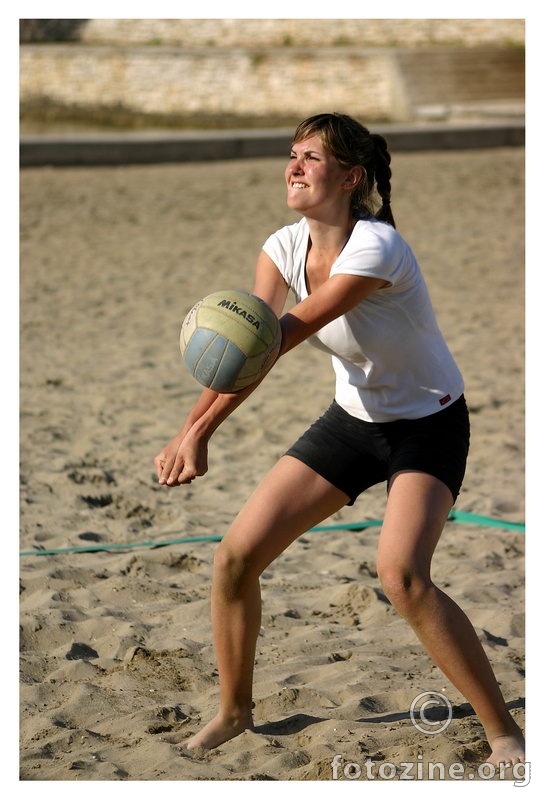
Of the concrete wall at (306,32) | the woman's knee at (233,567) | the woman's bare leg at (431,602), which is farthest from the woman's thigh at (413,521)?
the concrete wall at (306,32)

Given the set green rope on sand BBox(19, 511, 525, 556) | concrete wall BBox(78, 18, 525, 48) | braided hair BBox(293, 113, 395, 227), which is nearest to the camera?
braided hair BBox(293, 113, 395, 227)

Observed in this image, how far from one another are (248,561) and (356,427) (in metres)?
0.53

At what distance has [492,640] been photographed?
4098mm

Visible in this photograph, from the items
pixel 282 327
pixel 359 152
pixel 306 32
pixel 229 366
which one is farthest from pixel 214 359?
pixel 306 32

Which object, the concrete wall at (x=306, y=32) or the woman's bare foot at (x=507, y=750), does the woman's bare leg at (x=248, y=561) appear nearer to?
the woman's bare foot at (x=507, y=750)

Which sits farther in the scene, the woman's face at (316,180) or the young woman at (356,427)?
the woman's face at (316,180)

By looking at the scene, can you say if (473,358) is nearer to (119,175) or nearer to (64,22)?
(119,175)

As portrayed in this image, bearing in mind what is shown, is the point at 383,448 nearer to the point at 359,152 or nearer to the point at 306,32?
the point at 359,152

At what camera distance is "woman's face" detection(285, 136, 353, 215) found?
3150 millimetres

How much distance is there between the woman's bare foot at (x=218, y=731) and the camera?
332 cm

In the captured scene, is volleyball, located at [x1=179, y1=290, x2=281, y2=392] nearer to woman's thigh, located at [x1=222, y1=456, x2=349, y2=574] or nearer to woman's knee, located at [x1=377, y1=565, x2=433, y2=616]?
woman's thigh, located at [x1=222, y1=456, x2=349, y2=574]

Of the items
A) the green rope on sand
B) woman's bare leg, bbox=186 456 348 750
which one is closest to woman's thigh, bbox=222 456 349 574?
woman's bare leg, bbox=186 456 348 750

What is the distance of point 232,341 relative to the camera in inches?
119

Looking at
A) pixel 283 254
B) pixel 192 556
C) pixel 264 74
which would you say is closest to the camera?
pixel 283 254
